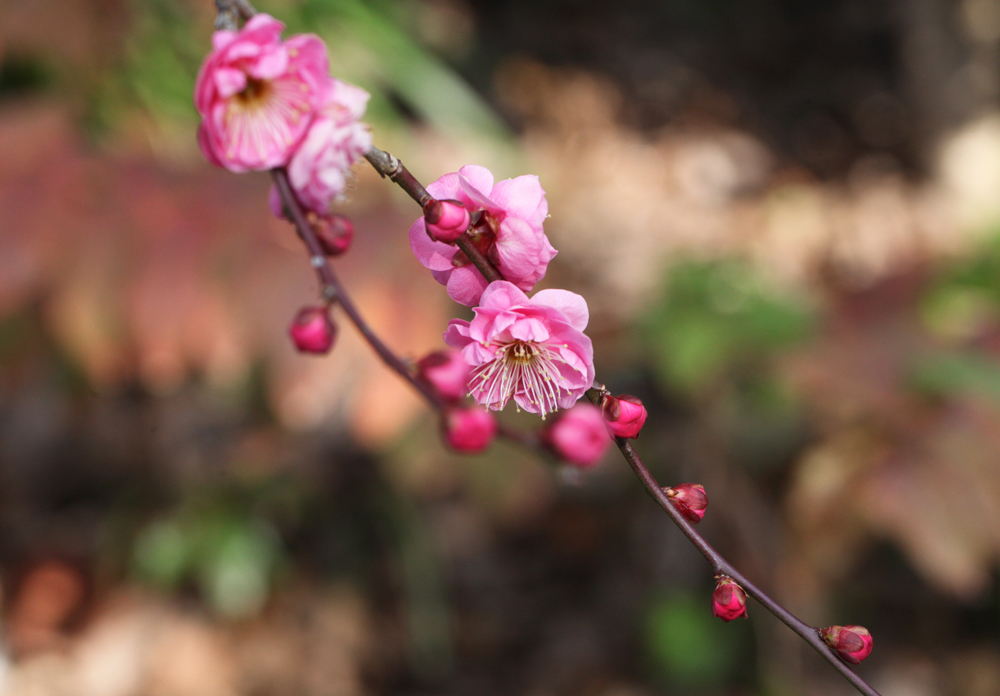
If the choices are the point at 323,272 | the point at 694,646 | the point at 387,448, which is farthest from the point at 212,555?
the point at 323,272

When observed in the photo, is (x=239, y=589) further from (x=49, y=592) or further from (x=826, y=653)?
(x=826, y=653)

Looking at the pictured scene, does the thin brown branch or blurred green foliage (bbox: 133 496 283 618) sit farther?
blurred green foliage (bbox: 133 496 283 618)

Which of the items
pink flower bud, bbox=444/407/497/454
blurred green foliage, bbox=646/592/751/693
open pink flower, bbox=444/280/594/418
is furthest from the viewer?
blurred green foliage, bbox=646/592/751/693

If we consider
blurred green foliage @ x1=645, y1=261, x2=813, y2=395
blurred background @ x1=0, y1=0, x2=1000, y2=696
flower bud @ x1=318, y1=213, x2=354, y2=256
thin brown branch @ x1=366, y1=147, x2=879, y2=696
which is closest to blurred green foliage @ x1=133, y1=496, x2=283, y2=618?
blurred background @ x1=0, y1=0, x2=1000, y2=696

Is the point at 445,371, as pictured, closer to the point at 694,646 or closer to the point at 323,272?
the point at 323,272

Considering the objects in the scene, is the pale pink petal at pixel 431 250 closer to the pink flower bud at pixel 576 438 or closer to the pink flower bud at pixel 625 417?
the pink flower bud at pixel 625 417

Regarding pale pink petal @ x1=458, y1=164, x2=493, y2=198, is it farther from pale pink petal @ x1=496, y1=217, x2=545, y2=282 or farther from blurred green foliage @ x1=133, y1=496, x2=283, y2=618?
blurred green foliage @ x1=133, y1=496, x2=283, y2=618
